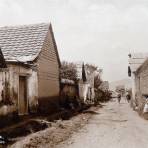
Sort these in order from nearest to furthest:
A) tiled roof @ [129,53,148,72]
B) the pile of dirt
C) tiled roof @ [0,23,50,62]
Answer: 1. the pile of dirt
2. tiled roof @ [0,23,50,62]
3. tiled roof @ [129,53,148,72]

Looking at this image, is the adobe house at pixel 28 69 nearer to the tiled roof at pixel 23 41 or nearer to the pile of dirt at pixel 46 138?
the tiled roof at pixel 23 41

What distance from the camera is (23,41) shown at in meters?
23.0

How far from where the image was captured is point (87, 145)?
11711 mm

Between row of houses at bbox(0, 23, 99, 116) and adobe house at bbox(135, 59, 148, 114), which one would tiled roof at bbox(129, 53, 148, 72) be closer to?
adobe house at bbox(135, 59, 148, 114)

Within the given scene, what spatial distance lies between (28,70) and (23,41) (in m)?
4.02

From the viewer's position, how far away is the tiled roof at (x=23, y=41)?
21672 millimetres

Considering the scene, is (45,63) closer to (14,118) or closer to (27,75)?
(27,75)

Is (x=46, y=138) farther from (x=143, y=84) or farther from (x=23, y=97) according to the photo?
(x=143, y=84)

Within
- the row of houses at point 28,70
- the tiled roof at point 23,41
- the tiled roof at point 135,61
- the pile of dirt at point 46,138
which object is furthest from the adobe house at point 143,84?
the tiled roof at point 135,61

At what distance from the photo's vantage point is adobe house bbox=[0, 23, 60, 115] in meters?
16.4


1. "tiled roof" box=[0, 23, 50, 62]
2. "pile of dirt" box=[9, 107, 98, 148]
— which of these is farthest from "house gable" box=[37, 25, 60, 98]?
"pile of dirt" box=[9, 107, 98, 148]

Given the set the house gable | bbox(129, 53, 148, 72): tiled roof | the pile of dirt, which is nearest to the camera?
the pile of dirt

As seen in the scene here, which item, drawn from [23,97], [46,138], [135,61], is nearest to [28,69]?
[23,97]

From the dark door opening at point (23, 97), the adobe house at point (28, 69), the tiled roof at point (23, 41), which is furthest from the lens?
the tiled roof at point (23, 41)
